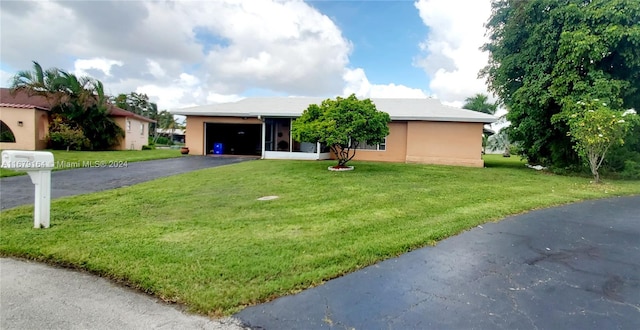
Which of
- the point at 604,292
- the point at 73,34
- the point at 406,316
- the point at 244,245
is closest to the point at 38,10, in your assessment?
the point at 73,34

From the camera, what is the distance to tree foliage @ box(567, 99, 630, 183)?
10.5 metres

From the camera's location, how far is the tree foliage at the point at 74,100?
64.6 feet

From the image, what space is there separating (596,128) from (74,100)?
85.8 feet

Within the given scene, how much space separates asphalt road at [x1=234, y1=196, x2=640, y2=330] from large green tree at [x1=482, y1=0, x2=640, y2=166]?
33.8 ft

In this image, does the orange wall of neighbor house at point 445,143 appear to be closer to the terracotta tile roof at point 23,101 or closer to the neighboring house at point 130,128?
the neighboring house at point 130,128

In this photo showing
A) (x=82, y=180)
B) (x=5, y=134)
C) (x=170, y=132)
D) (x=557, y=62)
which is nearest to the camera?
(x=82, y=180)

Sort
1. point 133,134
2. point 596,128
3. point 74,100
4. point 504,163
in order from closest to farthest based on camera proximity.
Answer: point 596,128
point 504,163
point 74,100
point 133,134

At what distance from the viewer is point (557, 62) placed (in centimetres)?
1384

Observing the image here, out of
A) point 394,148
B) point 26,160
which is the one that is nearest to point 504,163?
point 394,148

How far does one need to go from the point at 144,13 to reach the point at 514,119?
17771mm

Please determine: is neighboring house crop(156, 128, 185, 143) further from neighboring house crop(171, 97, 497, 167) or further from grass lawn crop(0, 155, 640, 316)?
grass lawn crop(0, 155, 640, 316)

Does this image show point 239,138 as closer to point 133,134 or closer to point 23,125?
point 133,134

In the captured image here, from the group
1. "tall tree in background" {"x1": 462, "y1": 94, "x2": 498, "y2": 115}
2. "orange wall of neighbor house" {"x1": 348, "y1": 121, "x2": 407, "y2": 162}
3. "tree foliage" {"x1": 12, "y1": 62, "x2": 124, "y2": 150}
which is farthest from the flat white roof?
"tall tree in background" {"x1": 462, "y1": 94, "x2": 498, "y2": 115}

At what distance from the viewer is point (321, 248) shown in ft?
14.4
